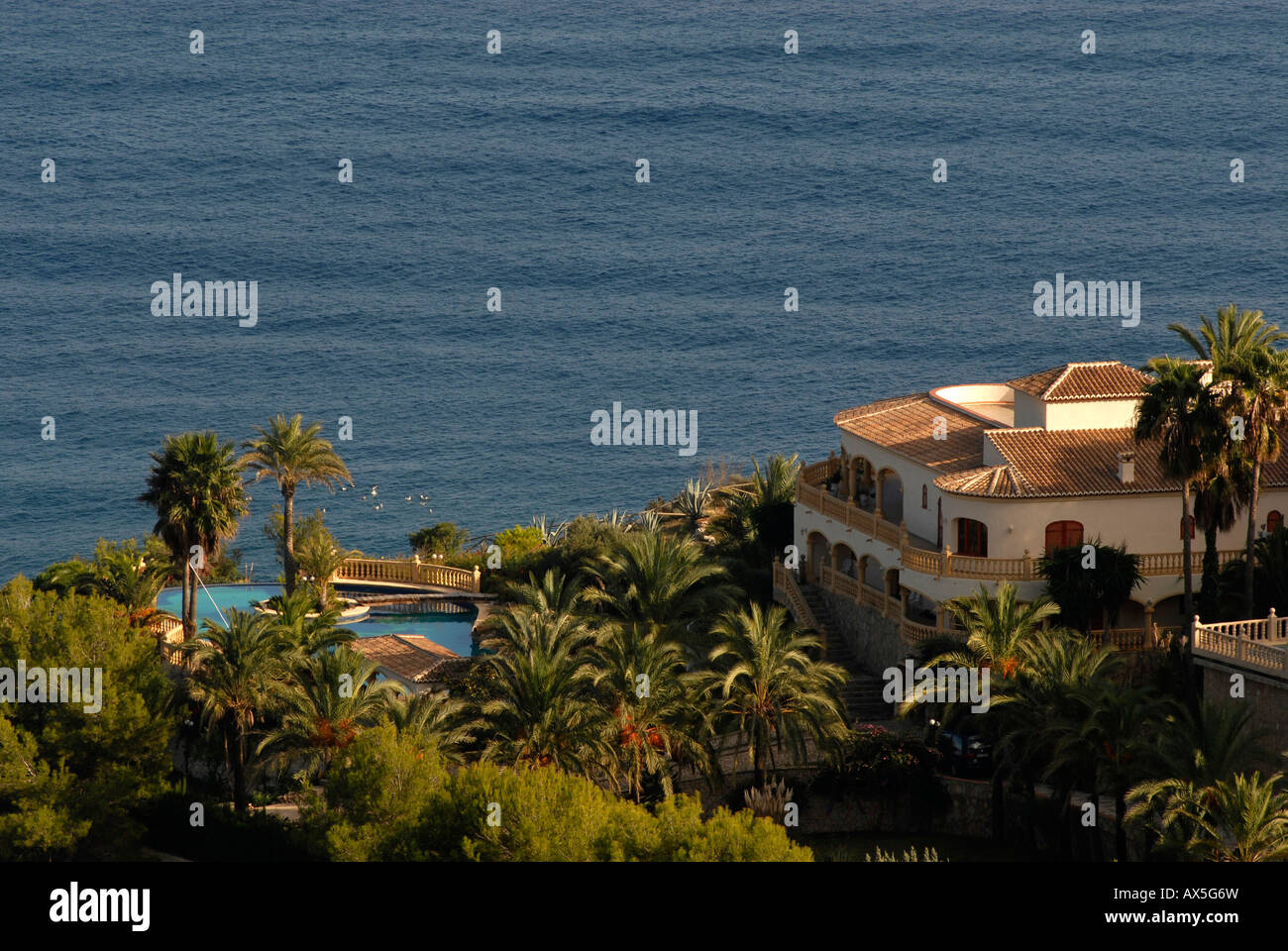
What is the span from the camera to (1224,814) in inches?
1869

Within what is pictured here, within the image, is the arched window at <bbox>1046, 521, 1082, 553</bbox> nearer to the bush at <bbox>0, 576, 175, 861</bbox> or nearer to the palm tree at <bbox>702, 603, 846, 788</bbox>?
the palm tree at <bbox>702, 603, 846, 788</bbox>

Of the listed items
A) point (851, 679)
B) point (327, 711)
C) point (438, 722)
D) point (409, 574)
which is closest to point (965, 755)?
point (851, 679)

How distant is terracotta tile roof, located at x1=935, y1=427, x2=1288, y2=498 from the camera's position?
63594 millimetres

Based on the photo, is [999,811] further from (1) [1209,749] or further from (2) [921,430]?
(2) [921,430]

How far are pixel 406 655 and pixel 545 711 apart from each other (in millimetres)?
11818

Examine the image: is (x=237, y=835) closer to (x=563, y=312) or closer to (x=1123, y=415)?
(x=1123, y=415)

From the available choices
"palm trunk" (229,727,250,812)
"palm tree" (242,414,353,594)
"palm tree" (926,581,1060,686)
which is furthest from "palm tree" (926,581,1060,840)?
"palm tree" (242,414,353,594)

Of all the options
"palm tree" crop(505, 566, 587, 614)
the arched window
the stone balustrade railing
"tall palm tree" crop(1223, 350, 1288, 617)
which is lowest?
the stone balustrade railing

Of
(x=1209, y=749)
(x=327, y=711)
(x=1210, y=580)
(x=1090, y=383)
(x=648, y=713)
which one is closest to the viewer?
(x=1209, y=749)

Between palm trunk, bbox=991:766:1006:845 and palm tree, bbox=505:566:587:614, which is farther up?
palm tree, bbox=505:566:587:614

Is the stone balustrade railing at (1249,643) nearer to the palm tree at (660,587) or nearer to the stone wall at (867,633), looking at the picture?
the stone wall at (867,633)

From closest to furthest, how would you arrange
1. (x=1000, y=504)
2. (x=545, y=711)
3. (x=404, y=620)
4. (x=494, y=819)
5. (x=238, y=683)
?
(x=494, y=819) → (x=545, y=711) → (x=238, y=683) → (x=1000, y=504) → (x=404, y=620)

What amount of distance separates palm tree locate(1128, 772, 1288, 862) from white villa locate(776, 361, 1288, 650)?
522 inches

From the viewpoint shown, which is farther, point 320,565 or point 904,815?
point 320,565
